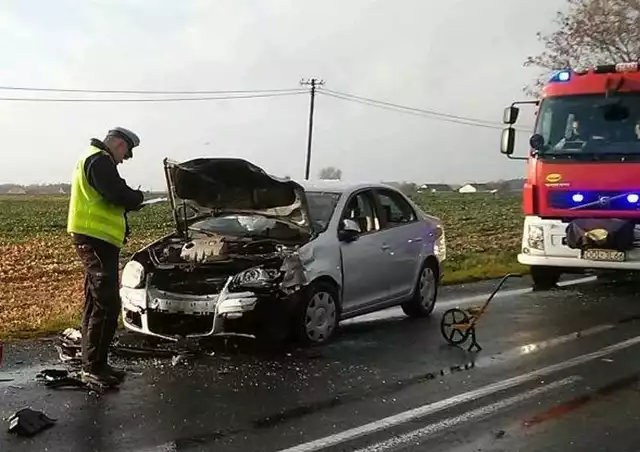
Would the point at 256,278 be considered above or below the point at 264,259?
below

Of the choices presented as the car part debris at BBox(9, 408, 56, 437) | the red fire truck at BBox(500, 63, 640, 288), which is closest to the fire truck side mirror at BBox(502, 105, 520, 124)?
the red fire truck at BBox(500, 63, 640, 288)

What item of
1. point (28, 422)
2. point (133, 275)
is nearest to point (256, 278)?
point (133, 275)

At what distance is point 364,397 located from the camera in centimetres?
614

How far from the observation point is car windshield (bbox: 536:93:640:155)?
1168 cm

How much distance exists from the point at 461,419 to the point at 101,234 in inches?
115

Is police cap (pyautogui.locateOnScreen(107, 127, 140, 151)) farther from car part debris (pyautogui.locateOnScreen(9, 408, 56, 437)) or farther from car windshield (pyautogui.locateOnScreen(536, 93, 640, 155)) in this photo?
car windshield (pyautogui.locateOnScreen(536, 93, 640, 155))

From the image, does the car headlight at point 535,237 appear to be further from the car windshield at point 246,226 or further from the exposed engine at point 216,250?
the exposed engine at point 216,250

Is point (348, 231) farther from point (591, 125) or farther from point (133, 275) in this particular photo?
point (591, 125)

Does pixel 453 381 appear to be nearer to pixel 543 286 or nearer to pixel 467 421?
pixel 467 421

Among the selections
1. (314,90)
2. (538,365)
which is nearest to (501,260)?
(538,365)

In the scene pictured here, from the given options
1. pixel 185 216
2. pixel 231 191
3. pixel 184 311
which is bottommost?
pixel 184 311

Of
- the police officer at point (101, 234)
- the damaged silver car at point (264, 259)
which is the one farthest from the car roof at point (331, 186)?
the police officer at point (101, 234)

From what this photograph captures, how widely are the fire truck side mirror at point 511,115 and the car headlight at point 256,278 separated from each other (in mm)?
6179

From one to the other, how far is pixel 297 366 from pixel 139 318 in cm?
162
